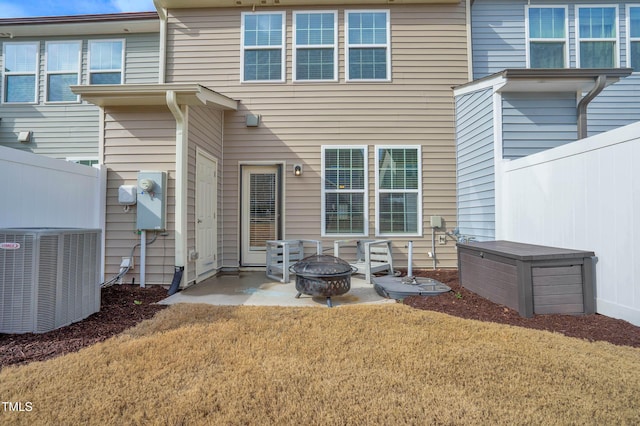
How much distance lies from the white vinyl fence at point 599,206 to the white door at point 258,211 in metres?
4.09

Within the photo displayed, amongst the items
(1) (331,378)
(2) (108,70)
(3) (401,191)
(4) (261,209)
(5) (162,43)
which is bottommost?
(1) (331,378)

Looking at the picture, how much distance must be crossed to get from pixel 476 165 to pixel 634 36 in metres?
4.32

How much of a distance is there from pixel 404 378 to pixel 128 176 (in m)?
4.47

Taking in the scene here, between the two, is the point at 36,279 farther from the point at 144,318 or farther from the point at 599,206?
the point at 599,206

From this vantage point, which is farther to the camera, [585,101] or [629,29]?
[629,29]

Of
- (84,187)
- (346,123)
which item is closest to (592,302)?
(346,123)

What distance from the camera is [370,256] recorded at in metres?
4.93

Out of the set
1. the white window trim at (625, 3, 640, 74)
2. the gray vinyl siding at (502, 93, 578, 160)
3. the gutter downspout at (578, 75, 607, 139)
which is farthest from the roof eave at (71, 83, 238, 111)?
the white window trim at (625, 3, 640, 74)

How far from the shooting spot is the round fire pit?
3.47 meters

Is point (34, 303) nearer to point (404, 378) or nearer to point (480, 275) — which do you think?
point (404, 378)

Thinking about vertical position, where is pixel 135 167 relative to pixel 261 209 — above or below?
above

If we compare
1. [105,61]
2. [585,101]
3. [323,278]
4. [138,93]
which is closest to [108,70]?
[105,61]

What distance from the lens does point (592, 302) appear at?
3.02m

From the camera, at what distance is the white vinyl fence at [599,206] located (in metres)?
2.69
